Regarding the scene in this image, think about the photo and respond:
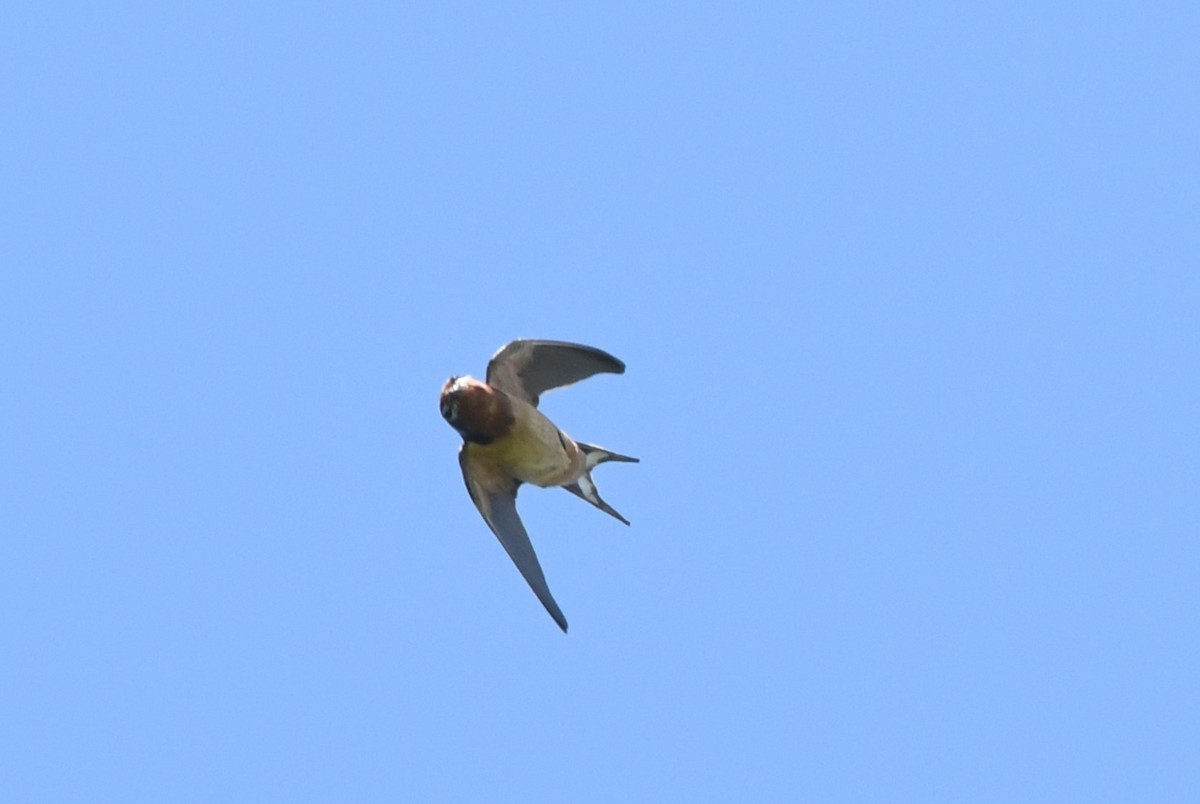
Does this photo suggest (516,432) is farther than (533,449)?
No

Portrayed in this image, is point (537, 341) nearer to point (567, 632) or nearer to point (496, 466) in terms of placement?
point (496, 466)

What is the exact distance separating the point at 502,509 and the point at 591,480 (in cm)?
77

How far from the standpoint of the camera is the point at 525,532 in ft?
34.0

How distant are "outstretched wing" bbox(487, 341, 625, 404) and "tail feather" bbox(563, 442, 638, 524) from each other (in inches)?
18.8

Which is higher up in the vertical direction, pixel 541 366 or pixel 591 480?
pixel 541 366

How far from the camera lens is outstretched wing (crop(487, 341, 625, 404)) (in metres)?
10.2

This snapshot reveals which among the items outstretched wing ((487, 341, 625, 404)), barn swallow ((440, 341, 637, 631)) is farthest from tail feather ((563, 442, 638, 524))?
outstretched wing ((487, 341, 625, 404))

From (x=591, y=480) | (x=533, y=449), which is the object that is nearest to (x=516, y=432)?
(x=533, y=449)

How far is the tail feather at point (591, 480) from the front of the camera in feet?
35.2

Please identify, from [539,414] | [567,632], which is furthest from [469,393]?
[567,632]

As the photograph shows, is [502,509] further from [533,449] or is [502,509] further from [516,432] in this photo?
[516,432]

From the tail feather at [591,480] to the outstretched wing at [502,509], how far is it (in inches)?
20.7

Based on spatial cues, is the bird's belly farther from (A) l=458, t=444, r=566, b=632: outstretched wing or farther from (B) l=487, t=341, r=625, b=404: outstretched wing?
(B) l=487, t=341, r=625, b=404: outstretched wing

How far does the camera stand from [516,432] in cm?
1002
